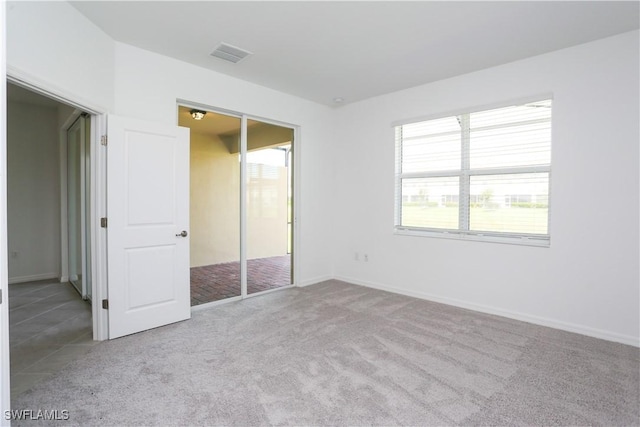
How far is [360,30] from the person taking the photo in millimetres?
2932

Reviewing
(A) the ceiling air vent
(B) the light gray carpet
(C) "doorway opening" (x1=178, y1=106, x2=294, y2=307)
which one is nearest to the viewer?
(B) the light gray carpet

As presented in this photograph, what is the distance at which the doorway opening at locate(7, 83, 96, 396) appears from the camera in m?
4.25

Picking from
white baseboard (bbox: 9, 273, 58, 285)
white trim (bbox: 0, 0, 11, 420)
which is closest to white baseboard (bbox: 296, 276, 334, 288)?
white trim (bbox: 0, 0, 11, 420)

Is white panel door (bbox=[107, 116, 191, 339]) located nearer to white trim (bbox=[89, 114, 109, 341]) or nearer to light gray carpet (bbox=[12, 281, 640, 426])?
white trim (bbox=[89, 114, 109, 341])

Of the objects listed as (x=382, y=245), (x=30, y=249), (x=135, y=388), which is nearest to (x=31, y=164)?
(x=30, y=249)

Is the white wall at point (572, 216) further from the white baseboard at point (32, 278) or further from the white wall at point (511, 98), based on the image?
the white baseboard at point (32, 278)

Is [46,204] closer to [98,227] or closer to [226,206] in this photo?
[226,206]

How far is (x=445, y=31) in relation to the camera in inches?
116

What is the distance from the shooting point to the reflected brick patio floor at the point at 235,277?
439cm

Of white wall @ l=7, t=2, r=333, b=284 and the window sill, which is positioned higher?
white wall @ l=7, t=2, r=333, b=284

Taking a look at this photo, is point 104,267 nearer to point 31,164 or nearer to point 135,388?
point 135,388

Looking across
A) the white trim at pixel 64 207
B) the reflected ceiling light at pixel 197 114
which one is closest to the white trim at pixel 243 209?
the reflected ceiling light at pixel 197 114

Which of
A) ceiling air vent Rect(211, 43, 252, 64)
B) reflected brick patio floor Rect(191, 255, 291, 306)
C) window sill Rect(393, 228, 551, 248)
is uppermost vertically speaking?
ceiling air vent Rect(211, 43, 252, 64)

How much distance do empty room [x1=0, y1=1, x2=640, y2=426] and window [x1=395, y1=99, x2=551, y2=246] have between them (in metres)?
0.02
